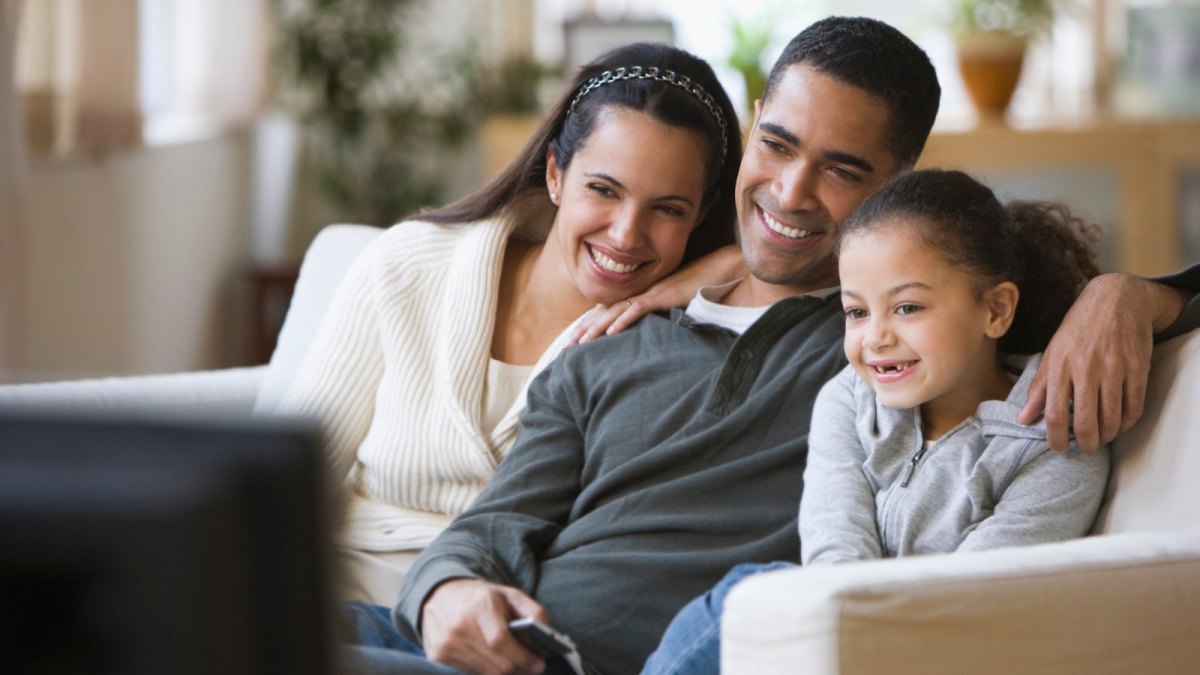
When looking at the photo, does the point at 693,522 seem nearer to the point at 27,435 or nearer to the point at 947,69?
the point at 27,435

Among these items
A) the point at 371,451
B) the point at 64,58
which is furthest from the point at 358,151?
the point at 371,451

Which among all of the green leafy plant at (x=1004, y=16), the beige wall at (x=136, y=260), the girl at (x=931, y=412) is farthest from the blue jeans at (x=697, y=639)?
the green leafy plant at (x=1004, y=16)

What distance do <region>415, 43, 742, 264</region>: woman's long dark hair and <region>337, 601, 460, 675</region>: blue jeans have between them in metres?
0.60

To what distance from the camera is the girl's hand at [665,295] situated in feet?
5.54

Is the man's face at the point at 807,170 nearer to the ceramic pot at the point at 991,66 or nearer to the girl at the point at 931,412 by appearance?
the girl at the point at 931,412

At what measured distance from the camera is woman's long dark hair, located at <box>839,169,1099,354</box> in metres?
1.36

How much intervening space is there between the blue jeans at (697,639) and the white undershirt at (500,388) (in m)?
0.54

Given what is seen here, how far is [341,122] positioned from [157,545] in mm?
4839

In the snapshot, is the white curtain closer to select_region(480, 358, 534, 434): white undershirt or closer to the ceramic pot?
select_region(480, 358, 534, 434): white undershirt

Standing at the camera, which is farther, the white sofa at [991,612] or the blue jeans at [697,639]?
the blue jeans at [697,639]

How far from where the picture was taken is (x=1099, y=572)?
1.10 m

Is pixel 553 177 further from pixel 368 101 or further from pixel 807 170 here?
pixel 368 101

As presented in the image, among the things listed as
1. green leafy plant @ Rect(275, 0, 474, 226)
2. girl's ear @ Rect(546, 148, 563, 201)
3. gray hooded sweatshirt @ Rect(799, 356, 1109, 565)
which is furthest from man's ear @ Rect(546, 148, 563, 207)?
green leafy plant @ Rect(275, 0, 474, 226)

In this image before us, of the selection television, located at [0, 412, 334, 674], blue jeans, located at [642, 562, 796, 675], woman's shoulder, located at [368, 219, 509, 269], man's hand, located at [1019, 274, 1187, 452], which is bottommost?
blue jeans, located at [642, 562, 796, 675]
